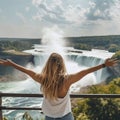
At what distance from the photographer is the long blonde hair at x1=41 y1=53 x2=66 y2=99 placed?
192 cm

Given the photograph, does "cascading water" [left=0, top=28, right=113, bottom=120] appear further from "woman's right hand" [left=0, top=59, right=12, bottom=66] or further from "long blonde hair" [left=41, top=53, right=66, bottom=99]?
"long blonde hair" [left=41, top=53, right=66, bottom=99]

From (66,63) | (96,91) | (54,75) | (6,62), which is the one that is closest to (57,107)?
(54,75)

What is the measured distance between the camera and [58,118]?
198cm

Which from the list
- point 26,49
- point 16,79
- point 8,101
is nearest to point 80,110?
point 8,101

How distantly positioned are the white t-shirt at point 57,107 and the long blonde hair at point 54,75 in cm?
3

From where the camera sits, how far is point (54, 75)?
1925 millimetres

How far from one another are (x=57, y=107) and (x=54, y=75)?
0.17 metres

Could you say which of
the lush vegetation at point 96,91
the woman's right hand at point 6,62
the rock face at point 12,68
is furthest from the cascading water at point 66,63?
the woman's right hand at point 6,62

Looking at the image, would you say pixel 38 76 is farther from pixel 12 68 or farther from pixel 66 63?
pixel 12 68

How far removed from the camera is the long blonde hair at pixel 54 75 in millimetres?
1920

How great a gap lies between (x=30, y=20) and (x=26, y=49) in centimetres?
1866

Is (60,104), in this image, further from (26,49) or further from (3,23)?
(3,23)

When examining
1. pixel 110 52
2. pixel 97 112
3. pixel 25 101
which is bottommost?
pixel 25 101

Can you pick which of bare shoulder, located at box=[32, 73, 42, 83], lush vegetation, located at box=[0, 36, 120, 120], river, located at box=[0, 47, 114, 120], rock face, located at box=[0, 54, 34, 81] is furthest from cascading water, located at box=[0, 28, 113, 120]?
bare shoulder, located at box=[32, 73, 42, 83]
